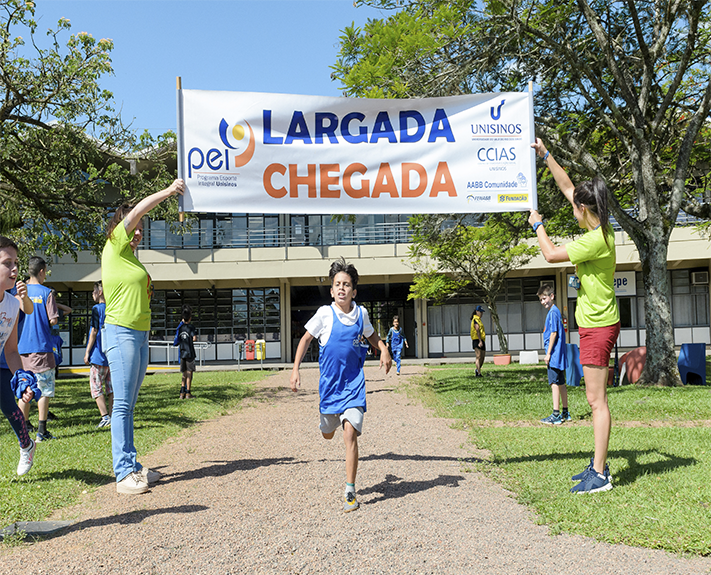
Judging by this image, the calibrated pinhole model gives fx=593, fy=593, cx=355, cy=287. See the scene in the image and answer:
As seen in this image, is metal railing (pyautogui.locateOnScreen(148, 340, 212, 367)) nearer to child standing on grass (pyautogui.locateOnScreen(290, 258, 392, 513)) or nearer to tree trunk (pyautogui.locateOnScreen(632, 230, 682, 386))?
tree trunk (pyautogui.locateOnScreen(632, 230, 682, 386))

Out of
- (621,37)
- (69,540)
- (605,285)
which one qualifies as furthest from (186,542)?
(621,37)

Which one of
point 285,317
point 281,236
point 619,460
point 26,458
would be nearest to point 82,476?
point 26,458

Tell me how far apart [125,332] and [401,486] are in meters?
2.49

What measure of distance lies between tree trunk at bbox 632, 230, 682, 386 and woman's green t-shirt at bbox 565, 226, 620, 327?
29.0ft

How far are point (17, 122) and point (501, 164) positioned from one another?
1160 cm

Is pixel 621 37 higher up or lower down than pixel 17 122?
higher up

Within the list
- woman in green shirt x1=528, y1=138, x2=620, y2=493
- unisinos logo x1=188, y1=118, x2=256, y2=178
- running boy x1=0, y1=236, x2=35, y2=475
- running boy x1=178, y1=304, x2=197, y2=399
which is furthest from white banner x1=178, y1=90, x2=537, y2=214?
running boy x1=178, y1=304, x2=197, y2=399

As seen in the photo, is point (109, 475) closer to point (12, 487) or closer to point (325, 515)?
point (12, 487)

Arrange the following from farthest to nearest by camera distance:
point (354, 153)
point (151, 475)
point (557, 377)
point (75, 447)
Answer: point (557, 377), point (75, 447), point (354, 153), point (151, 475)

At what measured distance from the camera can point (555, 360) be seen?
7875mm

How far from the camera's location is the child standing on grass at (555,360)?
782 cm

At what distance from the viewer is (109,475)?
5.21m

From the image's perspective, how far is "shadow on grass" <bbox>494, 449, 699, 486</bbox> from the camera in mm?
4676

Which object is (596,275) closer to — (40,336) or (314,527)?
(314,527)
